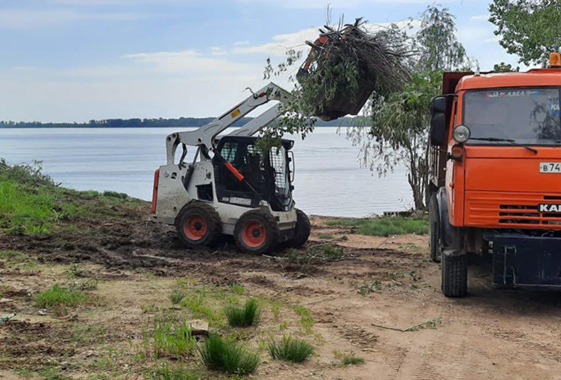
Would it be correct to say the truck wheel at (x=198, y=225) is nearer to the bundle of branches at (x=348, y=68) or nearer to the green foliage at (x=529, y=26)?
the bundle of branches at (x=348, y=68)

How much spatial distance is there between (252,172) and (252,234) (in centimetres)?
127

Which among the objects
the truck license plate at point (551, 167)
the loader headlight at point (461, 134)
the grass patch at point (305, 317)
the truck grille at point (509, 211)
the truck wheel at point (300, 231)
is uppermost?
the loader headlight at point (461, 134)

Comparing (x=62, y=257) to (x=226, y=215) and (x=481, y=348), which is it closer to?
(x=226, y=215)

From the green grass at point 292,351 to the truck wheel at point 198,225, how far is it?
6924mm

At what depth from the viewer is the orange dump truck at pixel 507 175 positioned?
352 inches

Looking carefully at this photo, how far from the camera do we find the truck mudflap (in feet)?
29.3

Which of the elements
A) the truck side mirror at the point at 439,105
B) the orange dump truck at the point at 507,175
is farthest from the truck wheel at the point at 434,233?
the truck side mirror at the point at 439,105

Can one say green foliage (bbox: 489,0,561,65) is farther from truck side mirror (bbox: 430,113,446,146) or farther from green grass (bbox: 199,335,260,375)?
green grass (bbox: 199,335,260,375)

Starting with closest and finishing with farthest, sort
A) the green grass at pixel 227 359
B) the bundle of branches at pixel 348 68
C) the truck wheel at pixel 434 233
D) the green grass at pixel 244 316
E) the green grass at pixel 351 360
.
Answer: the green grass at pixel 227 359 → the green grass at pixel 351 360 → the green grass at pixel 244 316 → the truck wheel at pixel 434 233 → the bundle of branches at pixel 348 68

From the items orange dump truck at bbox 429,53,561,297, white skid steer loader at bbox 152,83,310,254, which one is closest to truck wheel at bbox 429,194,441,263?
orange dump truck at bbox 429,53,561,297

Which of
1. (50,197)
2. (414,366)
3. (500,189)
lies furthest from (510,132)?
(50,197)

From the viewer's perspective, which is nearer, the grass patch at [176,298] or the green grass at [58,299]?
Result: the green grass at [58,299]

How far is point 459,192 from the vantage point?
30.2ft

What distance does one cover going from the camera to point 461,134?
30.1 ft
